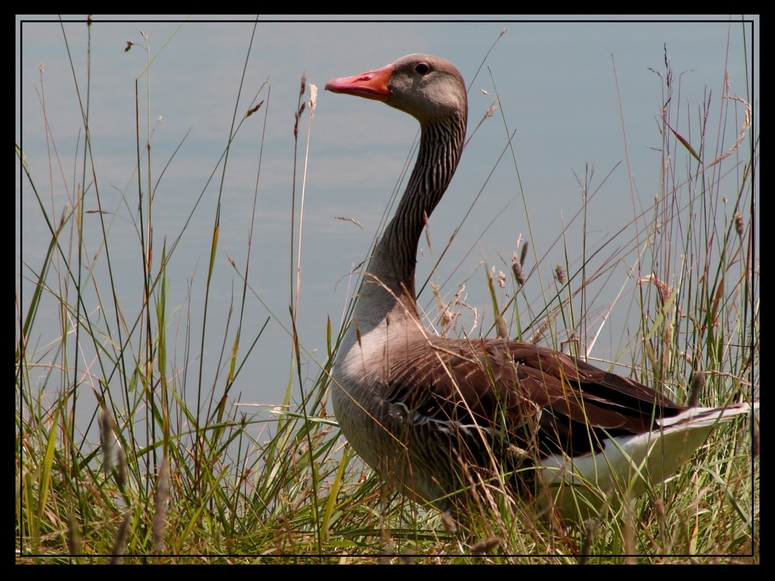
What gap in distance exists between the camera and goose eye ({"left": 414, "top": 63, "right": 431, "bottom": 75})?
3.93 meters

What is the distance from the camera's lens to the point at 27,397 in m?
2.97

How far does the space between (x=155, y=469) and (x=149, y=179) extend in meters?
1.10

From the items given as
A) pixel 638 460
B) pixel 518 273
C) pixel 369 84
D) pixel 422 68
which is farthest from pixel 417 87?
pixel 638 460

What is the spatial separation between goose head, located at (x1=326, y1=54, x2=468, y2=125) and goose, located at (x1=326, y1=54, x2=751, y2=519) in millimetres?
10

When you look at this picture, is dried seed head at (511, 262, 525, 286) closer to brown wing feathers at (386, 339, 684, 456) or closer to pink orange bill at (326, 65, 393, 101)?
brown wing feathers at (386, 339, 684, 456)

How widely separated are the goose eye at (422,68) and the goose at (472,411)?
14mm

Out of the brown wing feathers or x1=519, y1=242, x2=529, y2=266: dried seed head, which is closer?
x1=519, y1=242, x2=529, y2=266: dried seed head

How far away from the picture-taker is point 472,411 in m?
3.14

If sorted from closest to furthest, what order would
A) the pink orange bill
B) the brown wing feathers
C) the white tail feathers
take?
the white tail feathers → the brown wing feathers → the pink orange bill

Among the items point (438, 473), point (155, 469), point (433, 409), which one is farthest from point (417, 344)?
point (155, 469)

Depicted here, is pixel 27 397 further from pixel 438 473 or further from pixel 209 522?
pixel 438 473

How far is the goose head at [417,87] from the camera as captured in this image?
3.93 meters

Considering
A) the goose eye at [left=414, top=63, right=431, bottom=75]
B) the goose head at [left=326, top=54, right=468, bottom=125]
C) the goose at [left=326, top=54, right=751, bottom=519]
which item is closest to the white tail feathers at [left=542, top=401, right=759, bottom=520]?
the goose at [left=326, top=54, right=751, bottom=519]

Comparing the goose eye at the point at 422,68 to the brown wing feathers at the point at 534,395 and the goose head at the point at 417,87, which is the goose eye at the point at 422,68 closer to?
the goose head at the point at 417,87
